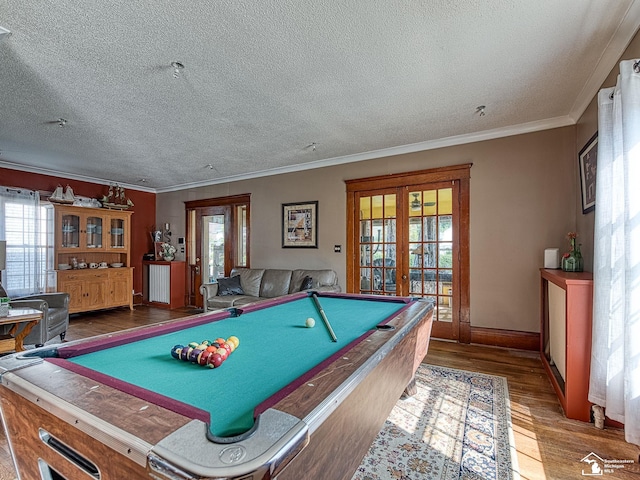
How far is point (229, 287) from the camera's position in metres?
4.70

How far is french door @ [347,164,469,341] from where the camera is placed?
3732mm

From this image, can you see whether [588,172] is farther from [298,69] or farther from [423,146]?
[298,69]

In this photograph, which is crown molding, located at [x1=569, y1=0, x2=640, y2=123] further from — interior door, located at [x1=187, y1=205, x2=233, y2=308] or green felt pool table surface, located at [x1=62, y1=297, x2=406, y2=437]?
interior door, located at [x1=187, y1=205, x2=233, y2=308]

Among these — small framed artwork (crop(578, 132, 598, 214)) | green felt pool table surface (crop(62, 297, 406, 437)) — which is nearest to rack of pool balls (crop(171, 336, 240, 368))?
green felt pool table surface (crop(62, 297, 406, 437))

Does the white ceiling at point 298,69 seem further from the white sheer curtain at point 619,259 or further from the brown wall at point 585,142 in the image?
the white sheer curtain at point 619,259

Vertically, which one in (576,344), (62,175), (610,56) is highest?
(610,56)

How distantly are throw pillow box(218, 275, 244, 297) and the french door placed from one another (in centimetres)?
178

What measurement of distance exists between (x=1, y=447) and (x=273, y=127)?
330cm

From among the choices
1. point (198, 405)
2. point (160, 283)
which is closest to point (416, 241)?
point (198, 405)

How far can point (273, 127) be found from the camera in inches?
134

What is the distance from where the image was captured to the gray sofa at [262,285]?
4328 millimetres

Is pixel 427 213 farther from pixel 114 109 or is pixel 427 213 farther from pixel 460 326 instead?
pixel 114 109

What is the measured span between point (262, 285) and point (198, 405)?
13.3 ft

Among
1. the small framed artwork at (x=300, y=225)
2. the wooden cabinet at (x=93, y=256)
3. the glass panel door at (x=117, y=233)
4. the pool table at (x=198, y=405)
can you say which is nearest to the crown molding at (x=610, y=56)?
the pool table at (x=198, y=405)
